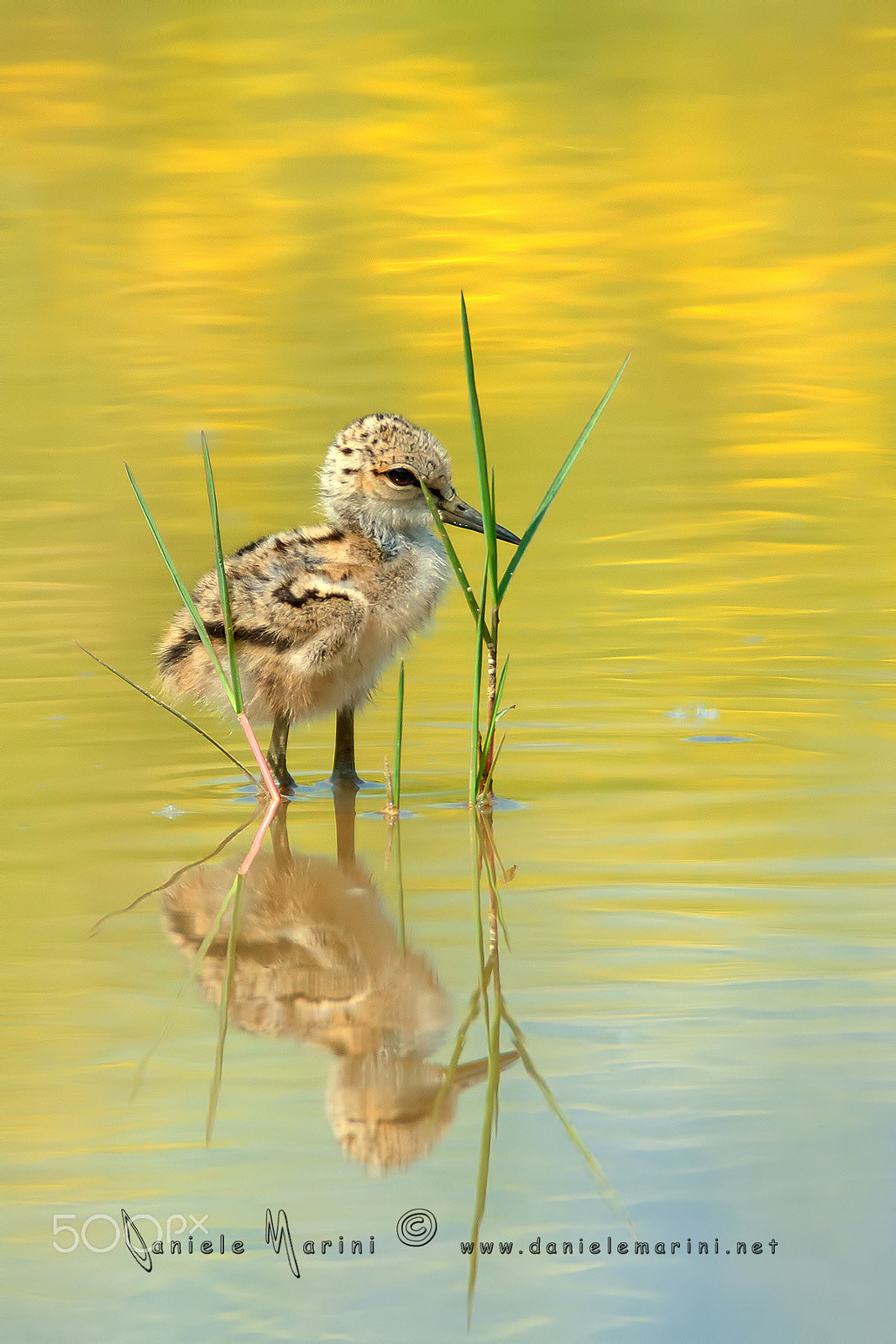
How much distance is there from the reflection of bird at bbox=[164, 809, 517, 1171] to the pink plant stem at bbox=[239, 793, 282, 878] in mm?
21

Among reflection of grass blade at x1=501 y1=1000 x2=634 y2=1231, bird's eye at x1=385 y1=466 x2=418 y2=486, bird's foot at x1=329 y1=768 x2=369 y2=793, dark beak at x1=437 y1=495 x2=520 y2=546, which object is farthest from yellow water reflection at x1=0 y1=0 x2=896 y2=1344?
bird's eye at x1=385 y1=466 x2=418 y2=486

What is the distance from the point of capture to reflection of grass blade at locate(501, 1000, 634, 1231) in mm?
2629

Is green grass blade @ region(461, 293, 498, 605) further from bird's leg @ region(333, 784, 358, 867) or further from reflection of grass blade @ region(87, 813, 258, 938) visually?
reflection of grass blade @ region(87, 813, 258, 938)

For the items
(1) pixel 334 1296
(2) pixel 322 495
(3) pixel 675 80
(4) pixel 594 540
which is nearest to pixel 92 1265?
(1) pixel 334 1296

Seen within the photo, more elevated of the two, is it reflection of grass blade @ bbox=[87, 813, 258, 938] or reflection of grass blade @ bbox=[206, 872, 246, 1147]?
reflection of grass blade @ bbox=[206, 872, 246, 1147]

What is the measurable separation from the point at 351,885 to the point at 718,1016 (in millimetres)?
1107

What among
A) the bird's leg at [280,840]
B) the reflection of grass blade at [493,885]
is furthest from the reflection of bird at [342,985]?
the reflection of grass blade at [493,885]

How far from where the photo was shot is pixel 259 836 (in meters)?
4.57

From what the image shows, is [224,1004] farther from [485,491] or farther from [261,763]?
[485,491]

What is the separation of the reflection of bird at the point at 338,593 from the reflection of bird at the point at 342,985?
67cm

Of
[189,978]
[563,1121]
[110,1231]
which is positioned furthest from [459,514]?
[110,1231]

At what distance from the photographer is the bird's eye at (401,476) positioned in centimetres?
546

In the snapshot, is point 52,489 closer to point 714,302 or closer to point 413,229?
point 714,302

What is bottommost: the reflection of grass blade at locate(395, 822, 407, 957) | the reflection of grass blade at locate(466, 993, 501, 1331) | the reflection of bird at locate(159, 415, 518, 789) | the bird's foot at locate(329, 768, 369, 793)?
the bird's foot at locate(329, 768, 369, 793)
